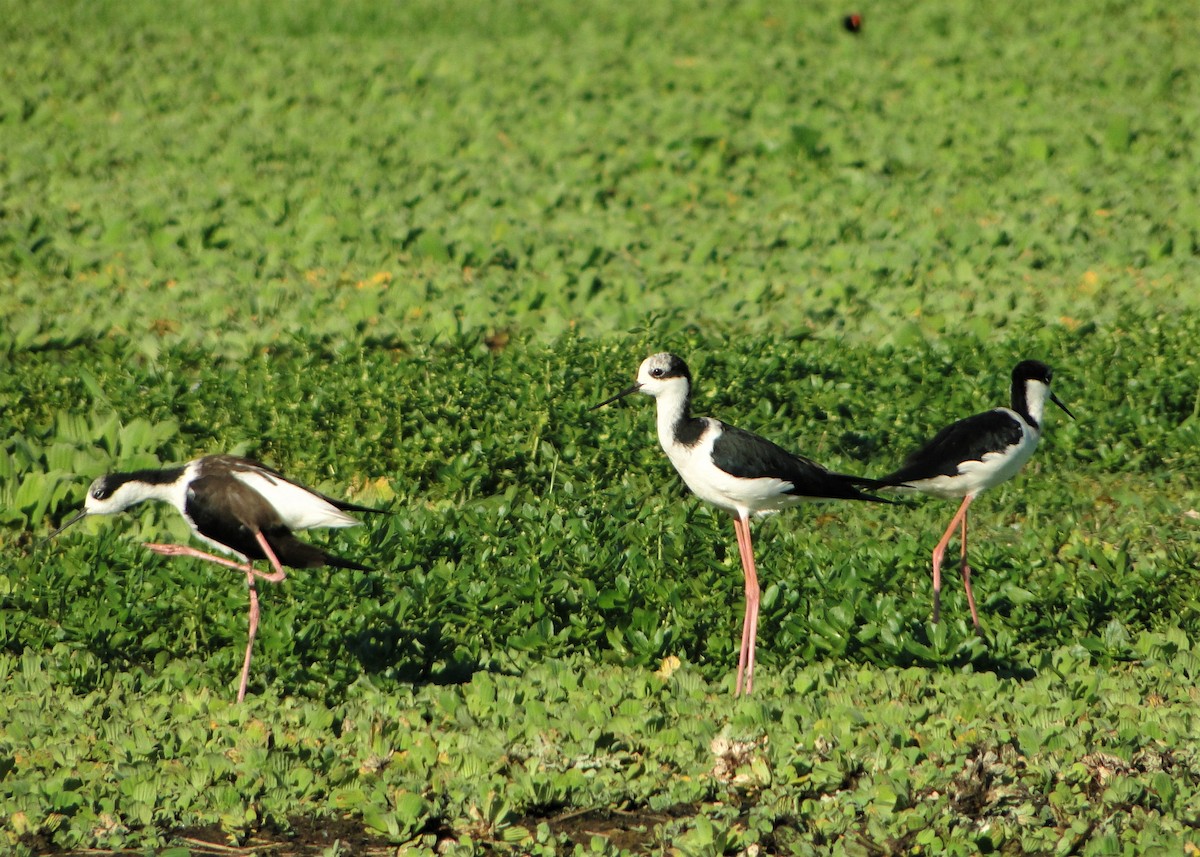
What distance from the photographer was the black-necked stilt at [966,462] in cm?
586

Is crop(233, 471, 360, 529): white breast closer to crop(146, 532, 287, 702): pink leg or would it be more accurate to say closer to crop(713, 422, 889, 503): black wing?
crop(146, 532, 287, 702): pink leg

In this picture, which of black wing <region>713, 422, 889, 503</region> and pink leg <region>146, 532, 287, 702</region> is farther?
black wing <region>713, 422, 889, 503</region>

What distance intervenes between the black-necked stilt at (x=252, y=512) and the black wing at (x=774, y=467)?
138 cm

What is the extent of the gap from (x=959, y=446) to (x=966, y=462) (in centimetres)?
7

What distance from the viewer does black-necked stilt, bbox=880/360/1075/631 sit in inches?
231

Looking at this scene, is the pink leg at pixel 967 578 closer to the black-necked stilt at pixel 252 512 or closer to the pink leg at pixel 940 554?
the pink leg at pixel 940 554

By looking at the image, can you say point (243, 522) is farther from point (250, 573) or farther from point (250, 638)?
point (250, 638)

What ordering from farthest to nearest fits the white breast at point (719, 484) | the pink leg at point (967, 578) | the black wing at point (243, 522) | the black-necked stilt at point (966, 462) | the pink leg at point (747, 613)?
the black-necked stilt at point (966, 462) < the pink leg at point (967, 578) < the white breast at point (719, 484) < the pink leg at point (747, 613) < the black wing at point (243, 522)

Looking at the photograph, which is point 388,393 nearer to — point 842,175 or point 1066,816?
point 1066,816

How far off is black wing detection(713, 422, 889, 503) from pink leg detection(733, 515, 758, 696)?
321mm

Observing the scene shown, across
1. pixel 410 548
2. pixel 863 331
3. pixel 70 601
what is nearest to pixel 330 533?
pixel 410 548

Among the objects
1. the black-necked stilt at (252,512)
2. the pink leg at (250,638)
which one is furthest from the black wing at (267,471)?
the pink leg at (250,638)

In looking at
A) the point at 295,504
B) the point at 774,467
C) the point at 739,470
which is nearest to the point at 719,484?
the point at 739,470

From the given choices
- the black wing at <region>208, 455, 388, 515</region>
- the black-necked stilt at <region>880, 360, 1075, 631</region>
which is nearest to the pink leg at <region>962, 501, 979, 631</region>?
the black-necked stilt at <region>880, 360, 1075, 631</region>
